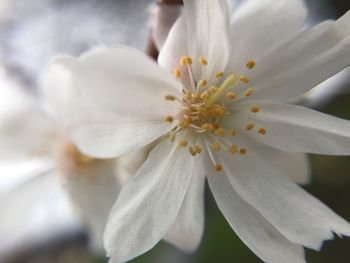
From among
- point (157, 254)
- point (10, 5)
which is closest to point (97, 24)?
point (10, 5)

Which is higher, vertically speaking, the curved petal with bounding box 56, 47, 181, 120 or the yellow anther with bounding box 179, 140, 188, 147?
the curved petal with bounding box 56, 47, 181, 120

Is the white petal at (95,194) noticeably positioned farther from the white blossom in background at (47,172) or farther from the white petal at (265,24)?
the white petal at (265,24)

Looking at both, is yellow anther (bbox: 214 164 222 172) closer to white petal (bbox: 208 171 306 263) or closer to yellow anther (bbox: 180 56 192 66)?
white petal (bbox: 208 171 306 263)

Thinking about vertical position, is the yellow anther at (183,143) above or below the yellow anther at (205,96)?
below

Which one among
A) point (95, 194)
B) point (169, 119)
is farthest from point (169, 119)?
point (95, 194)

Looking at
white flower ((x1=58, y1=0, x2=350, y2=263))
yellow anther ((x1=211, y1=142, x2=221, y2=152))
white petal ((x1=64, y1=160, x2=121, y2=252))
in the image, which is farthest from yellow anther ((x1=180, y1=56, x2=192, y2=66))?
white petal ((x1=64, y1=160, x2=121, y2=252))

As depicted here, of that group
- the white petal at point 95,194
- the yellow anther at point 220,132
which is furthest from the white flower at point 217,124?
the white petal at point 95,194
